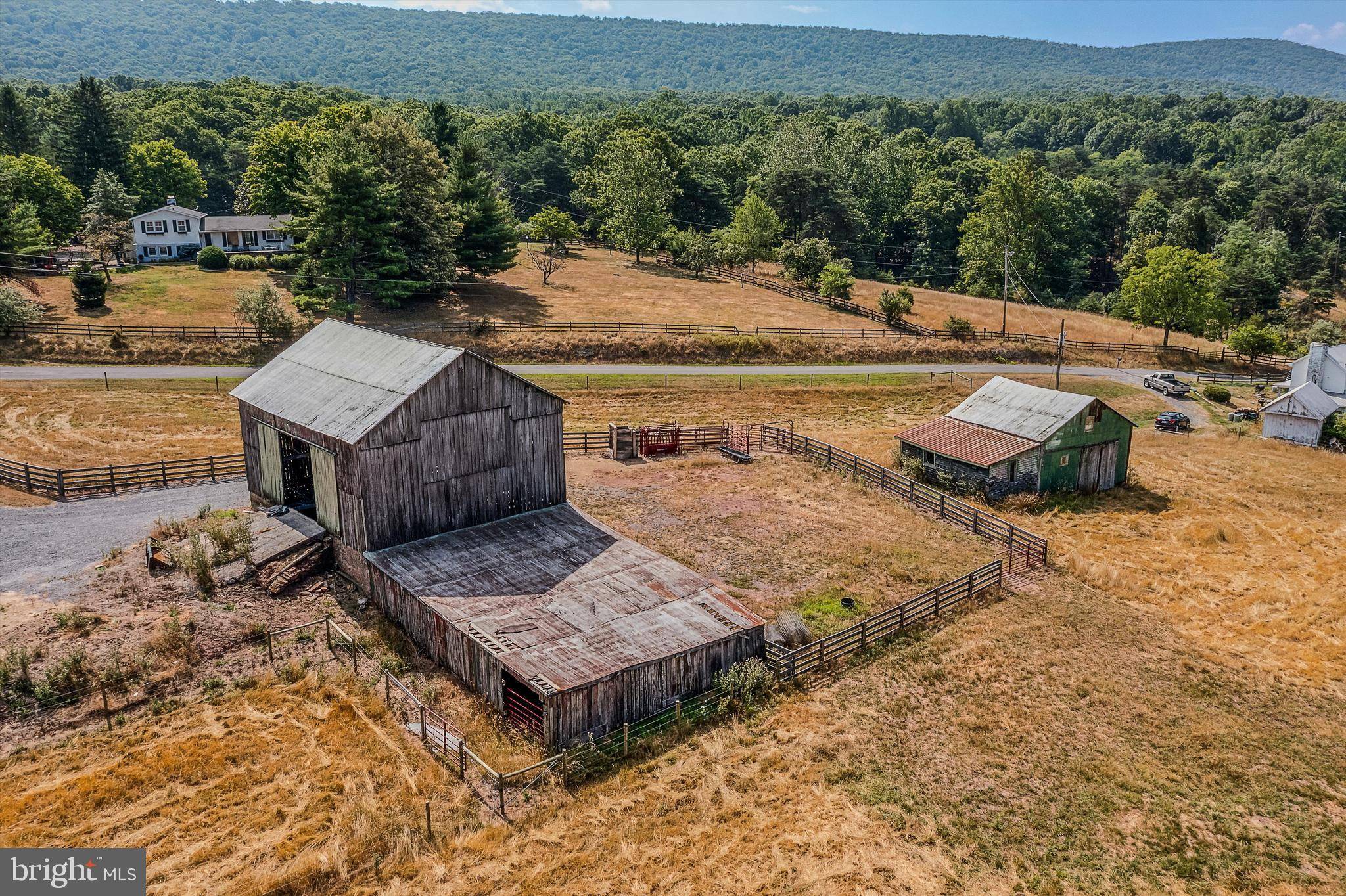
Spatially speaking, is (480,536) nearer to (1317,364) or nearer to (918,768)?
(918,768)

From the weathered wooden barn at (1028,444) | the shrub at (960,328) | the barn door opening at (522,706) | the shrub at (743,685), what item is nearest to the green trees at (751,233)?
the shrub at (960,328)

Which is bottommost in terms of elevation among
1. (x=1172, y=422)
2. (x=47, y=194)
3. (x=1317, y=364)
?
(x=1172, y=422)

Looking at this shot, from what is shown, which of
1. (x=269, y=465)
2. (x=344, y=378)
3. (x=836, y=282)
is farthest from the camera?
(x=836, y=282)

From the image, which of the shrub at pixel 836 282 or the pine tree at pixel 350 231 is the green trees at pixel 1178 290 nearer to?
A: the shrub at pixel 836 282

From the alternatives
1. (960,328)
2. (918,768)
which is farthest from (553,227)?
(918,768)

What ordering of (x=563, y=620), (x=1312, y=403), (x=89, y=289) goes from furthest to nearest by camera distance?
(x=89, y=289) → (x=1312, y=403) → (x=563, y=620)

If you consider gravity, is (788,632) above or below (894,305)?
below

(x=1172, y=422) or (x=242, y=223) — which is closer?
(x=1172, y=422)

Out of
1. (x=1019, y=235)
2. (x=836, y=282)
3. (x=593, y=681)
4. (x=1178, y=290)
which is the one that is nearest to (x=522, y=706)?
(x=593, y=681)
